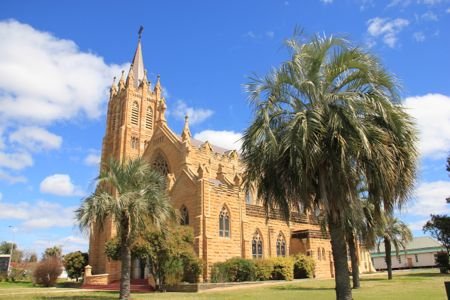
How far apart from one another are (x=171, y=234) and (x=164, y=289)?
3737 millimetres

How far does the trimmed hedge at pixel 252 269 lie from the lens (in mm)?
31438

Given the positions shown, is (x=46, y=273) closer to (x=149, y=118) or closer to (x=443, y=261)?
(x=149, y=118)

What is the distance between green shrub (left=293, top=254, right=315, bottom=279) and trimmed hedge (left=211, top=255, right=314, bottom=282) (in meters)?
0.98

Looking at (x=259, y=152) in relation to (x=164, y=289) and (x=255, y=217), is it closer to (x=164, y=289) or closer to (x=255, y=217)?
(x=164, y=289)

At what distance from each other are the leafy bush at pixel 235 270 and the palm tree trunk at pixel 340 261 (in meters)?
20.5

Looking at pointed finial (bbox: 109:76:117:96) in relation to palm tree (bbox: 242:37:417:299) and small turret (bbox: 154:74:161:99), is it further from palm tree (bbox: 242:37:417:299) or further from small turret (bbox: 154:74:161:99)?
palm tree (bbox: 242:37:417:299)

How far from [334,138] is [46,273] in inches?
1397

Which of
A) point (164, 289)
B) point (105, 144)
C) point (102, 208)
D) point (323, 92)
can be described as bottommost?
point (164, 289)

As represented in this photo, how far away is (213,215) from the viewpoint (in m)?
34.1

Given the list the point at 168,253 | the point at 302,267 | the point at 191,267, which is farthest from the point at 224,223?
the point at 168,253

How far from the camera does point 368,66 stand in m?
12.2

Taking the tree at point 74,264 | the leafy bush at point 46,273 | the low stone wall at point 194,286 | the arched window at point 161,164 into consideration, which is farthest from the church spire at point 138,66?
the low stone wall at point 194,286

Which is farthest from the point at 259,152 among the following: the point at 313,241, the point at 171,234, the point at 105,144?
the point at 105,144

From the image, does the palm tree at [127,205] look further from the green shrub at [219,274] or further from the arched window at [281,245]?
the arched window at [281,245]
